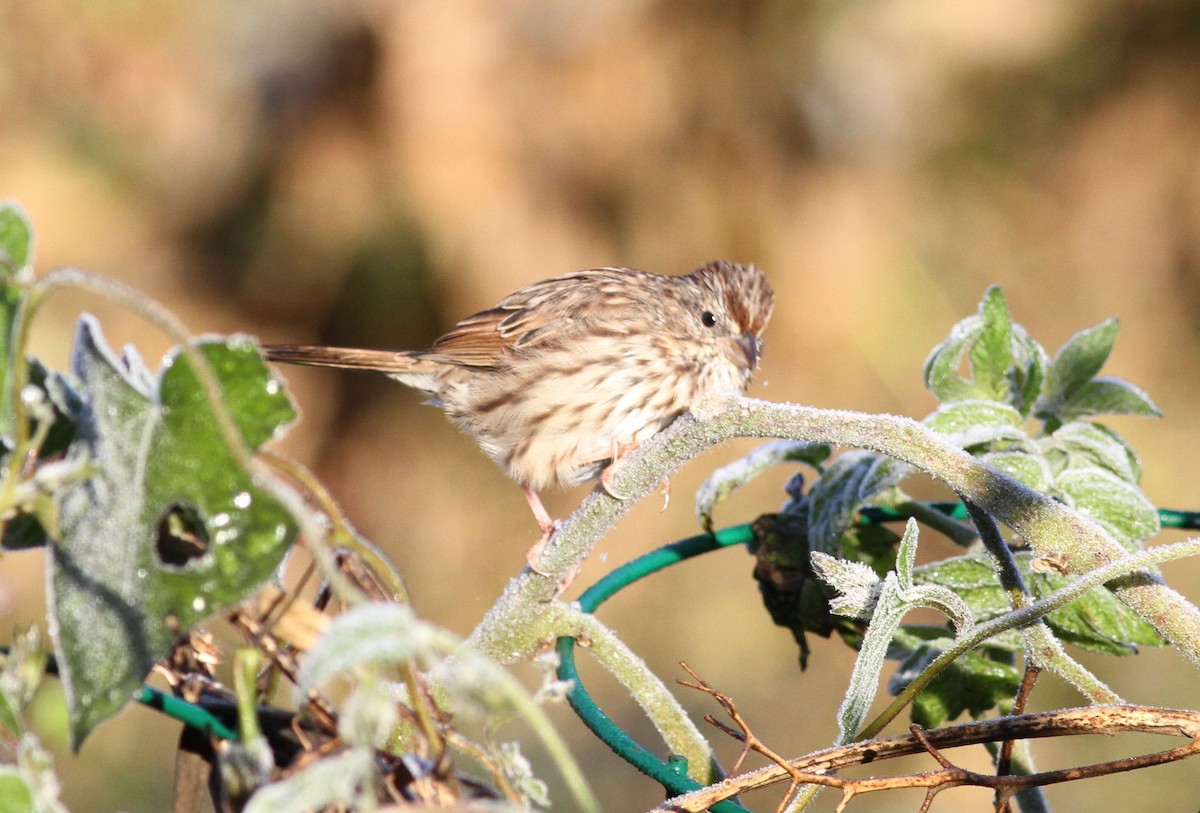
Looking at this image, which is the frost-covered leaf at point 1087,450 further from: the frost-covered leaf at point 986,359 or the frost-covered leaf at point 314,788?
the frost-covered leaf at point 314,788

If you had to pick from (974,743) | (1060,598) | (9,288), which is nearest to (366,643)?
(9,288)

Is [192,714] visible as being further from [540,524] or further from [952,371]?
[540,524]

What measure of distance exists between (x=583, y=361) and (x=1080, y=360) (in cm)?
116

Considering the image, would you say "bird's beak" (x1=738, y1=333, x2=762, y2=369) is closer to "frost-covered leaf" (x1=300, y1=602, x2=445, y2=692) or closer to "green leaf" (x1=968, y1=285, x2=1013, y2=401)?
"green leaf" (x1=968, y1=285, x2=1013, y2=401)

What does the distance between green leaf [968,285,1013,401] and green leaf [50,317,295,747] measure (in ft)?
4.36

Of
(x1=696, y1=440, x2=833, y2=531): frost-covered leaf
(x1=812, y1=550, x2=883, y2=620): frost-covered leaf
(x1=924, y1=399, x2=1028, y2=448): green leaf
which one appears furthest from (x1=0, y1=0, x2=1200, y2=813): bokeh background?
(x1=812, y1=550, x2=883, y2=620): frost-covered leaf

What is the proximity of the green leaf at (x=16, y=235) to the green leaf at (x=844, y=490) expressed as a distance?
46.3 inches

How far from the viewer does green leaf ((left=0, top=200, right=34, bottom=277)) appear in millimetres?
808

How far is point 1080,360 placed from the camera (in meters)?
1.94

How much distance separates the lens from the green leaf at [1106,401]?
1.93 meters

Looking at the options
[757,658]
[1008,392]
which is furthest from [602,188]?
[1008,392]

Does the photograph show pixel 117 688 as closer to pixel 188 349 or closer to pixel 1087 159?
pixel 188 349

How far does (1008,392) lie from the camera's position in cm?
193

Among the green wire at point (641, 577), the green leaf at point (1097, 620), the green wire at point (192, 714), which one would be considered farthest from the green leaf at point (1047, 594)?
the green wire at point (192, 714)
